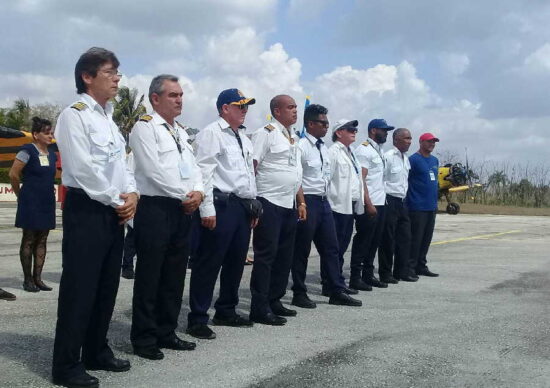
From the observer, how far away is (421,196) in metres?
9.35

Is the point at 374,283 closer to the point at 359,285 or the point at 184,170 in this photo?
the point at 359,285

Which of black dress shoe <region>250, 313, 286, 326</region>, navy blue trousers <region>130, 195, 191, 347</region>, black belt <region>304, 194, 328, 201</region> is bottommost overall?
black dress shoe <region>250, 313, 286, 326</region>

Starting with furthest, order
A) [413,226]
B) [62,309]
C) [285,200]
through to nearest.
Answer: [413,226], [285,200], [62,309]

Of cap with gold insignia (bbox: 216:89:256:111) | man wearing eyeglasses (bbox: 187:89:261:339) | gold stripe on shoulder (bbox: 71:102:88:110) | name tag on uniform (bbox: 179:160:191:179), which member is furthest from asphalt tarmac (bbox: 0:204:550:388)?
cap with gold insignia (bbox: 216:89:256:111)

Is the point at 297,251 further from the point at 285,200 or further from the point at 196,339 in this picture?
the point at 196,339

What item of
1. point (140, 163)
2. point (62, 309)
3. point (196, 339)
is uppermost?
point (140, 163)

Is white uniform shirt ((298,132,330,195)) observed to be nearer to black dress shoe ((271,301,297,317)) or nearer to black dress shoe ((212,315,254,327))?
black dress shoe ((271,301,297,317))

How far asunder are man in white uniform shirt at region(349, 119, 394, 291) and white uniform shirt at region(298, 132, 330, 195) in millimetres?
1225

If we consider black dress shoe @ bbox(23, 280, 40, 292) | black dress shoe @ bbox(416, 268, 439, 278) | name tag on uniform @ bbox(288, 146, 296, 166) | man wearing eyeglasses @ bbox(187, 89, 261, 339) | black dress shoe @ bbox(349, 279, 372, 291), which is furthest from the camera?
black dress shoe @ bbox(416, 268, 439, 278)

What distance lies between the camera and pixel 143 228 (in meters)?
4.55

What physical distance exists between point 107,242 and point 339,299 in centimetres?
334

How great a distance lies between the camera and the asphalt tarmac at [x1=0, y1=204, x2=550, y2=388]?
416cm

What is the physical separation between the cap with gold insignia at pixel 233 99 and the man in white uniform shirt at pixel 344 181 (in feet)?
6.64

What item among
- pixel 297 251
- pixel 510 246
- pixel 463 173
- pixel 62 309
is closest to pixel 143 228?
pixel 62 309
